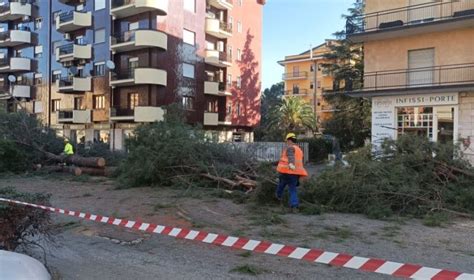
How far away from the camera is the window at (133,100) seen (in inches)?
1491

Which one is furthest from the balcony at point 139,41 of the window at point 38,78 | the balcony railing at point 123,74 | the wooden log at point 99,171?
the wooden log at point 99,171

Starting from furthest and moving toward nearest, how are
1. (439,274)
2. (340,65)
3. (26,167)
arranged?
1. (340,65)
2. (26,167)
3. (439,274)

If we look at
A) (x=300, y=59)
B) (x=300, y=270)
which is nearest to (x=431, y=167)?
(x=300, y=270)

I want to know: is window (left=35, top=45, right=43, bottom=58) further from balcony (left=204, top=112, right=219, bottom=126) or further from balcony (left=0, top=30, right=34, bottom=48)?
balcony (left=204, top=112, right=219, bottom=126)

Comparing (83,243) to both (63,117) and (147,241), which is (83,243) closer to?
(147,241)

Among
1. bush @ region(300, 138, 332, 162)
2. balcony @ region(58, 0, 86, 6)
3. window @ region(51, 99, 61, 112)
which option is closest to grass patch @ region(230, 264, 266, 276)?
bush @ region(300, 138, 332, 162)

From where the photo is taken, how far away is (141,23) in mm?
37875

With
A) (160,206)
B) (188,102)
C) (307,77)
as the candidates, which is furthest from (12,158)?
(307,77)

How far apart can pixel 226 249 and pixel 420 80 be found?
19.0 meters

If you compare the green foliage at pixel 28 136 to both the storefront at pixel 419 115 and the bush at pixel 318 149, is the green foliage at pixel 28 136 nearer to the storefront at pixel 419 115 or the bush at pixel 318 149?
the storefront at pixel 419 115

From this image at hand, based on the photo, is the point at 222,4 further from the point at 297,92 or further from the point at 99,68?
the point at 297,92

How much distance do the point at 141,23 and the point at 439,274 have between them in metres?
36.6

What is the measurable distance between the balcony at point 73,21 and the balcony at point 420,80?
1038 inches

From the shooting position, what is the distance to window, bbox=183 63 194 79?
4025 centimetres
